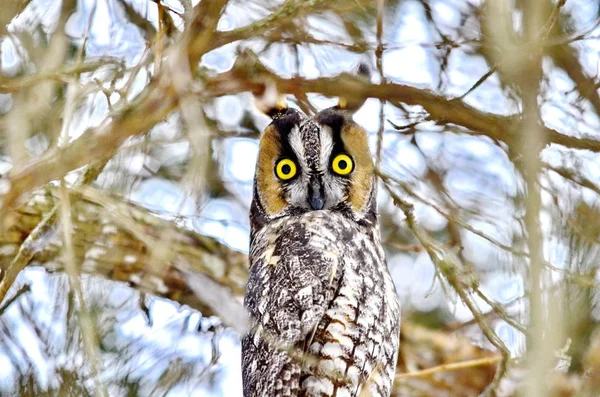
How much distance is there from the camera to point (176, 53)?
1698mm

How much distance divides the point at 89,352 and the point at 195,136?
20.1 inches

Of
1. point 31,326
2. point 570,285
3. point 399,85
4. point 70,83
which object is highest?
point 399,85

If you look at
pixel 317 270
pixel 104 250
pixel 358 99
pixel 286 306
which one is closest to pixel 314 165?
pixel 358 99

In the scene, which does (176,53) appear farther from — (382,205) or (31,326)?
(382,205)

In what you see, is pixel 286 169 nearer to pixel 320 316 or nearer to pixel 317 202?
pixel 317 202

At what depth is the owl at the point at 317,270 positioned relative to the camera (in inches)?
88.1

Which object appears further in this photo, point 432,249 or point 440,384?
point 440,384

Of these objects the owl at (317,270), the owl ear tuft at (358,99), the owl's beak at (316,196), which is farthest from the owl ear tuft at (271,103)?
the owl's beak at (316,196)

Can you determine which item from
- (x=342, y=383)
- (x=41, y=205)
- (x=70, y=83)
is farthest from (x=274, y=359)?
(x=41, y=205)

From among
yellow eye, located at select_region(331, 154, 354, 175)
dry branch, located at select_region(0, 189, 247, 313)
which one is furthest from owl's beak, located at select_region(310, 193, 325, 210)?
dry branch, located at select_region(0, 189, 247, 313)

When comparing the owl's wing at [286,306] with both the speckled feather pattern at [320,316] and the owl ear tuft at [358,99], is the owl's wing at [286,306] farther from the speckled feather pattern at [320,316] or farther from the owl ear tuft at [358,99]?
the owl ear tuft at [358,99]

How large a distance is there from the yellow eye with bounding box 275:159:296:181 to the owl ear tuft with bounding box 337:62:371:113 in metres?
0.29

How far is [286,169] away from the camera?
2.62m

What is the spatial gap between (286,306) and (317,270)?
0.15 metres
